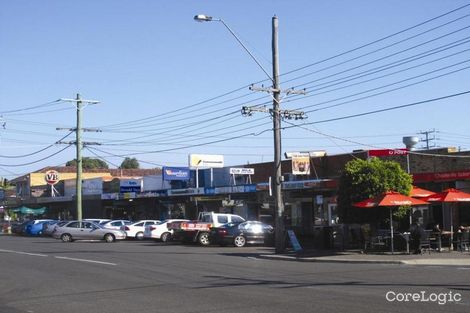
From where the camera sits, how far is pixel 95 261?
2169cm

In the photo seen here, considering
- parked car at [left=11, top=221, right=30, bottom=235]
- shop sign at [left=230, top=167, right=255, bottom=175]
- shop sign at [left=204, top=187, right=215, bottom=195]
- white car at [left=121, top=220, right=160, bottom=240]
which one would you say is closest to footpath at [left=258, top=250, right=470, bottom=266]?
shop sign at [left=230, top=167, right=255, bottom=175]

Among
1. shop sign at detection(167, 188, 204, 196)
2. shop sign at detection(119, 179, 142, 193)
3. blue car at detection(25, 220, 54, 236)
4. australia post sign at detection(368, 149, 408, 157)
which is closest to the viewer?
australia post sign at detection(368, 149, 408, 157)

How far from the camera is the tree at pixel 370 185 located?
951 inches

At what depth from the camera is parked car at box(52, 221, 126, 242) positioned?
3947cm

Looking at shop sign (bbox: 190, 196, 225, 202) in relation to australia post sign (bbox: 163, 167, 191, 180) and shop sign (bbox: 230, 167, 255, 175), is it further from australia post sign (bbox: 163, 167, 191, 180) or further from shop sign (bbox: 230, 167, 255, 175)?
shop sign (bbox: 230, 167, 255, 175)

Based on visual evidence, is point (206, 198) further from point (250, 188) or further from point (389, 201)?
point (389, 201)

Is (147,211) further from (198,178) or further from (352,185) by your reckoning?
(352,185)

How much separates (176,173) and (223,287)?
33.7 meters

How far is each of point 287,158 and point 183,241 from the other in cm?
845

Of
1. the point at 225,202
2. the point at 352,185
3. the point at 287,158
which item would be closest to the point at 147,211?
the point at 225,202
